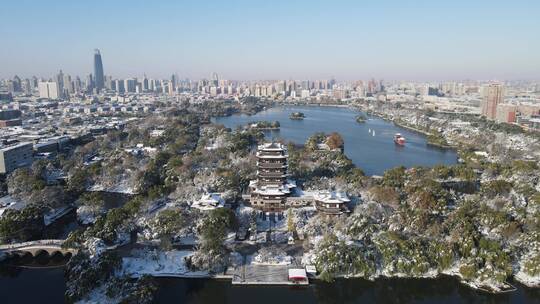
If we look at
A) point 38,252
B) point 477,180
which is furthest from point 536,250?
point 38,252

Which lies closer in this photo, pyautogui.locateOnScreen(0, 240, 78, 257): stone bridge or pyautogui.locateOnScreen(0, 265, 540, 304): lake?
pyautogui.locateOnScreen(0, 265, 540, 304): lake

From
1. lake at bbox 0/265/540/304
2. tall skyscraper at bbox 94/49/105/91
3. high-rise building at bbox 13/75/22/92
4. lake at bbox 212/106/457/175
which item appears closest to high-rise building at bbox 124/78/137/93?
tall skyscraper at bbox 94/49/105/91

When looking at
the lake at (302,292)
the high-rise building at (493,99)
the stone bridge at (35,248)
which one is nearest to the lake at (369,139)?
the high-rise building at (493,99)

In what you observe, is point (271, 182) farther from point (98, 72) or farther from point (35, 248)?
point (98, 72)

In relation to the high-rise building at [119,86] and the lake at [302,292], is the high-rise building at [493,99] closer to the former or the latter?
the lake at [302,292]

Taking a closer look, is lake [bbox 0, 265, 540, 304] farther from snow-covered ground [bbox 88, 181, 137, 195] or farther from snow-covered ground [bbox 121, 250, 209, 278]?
snow-covered ground [bbox 88, 181, 137, 195]

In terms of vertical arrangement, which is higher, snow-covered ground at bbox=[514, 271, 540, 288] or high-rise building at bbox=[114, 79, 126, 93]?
high-rise building at bbox=[114, 79, 126, 93]
